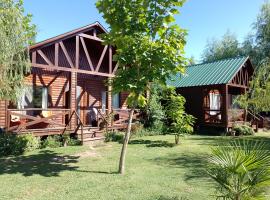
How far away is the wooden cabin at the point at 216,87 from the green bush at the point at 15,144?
9950 mm

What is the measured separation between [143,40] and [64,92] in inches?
349

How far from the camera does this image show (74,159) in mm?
9781

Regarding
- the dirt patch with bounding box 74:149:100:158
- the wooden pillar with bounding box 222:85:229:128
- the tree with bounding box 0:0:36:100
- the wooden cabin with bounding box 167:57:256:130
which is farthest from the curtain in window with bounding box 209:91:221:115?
the tree with bounding box 0:0:36:100

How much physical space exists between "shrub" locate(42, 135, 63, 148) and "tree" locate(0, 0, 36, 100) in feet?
10.4

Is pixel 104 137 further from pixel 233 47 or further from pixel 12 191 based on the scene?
pixel 233 47

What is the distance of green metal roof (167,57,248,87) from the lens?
61.3 ft

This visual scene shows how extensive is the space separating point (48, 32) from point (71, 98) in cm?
1069

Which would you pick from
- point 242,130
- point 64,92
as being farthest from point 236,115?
point 64,92

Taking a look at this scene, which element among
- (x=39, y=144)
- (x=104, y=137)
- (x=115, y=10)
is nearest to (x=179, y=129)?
(x=104, y=137)

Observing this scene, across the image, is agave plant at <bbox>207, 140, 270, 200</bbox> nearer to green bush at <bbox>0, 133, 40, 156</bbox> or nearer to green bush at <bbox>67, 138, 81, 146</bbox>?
green bush at <bbox>0, 133, 40, 156</bbox>

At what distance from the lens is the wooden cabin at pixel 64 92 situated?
12.3 meters

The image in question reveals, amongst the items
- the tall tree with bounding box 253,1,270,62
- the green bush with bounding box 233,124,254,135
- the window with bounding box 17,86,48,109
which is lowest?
the green bush with bounding box 233,124,254,135

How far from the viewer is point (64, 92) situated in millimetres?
15516

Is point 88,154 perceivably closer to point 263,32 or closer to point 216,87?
point 216,87
